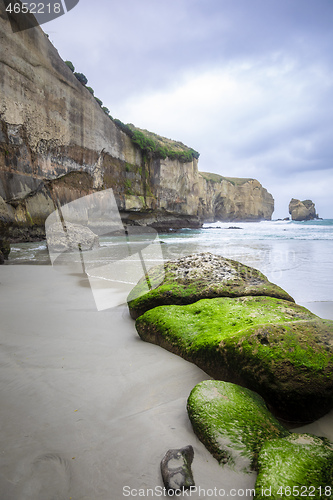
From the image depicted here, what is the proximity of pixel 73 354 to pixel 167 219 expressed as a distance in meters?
33.4

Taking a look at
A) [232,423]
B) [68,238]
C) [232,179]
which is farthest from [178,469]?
[232,179]

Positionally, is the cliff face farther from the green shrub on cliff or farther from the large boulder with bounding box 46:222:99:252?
the large boulder with bounding box 46:222:99:252

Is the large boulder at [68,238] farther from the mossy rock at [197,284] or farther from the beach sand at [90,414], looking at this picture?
the beach sand at [90,414]

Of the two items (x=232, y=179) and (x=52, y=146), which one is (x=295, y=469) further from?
(x=232, y=179)

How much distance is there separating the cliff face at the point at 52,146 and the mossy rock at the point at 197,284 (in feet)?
23.5

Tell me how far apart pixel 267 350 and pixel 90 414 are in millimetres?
1302

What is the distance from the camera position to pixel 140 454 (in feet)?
4.40

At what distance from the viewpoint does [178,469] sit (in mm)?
1214

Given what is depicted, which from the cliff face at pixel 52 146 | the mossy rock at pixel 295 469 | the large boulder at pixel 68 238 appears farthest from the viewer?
the cliff face at pixel 52 146

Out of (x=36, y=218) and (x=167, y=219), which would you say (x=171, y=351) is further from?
(x=167, y=219)

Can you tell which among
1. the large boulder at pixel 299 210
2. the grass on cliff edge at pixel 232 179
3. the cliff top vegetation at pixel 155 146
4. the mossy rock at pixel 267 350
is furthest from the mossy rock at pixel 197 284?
the large boulder at pixel 299 210

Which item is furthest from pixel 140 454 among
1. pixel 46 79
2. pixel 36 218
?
pixel 46 79

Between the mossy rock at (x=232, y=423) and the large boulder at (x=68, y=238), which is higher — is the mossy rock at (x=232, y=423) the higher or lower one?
the lower one

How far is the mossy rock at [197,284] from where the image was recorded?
322 centimetres
